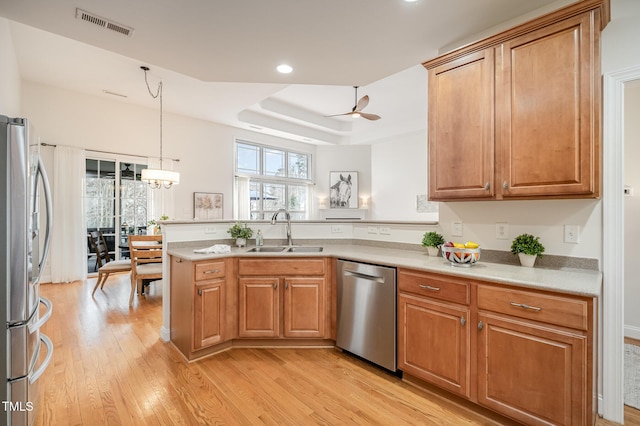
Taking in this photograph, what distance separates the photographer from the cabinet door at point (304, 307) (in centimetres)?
270

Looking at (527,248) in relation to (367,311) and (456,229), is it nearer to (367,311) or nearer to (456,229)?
(456,229)

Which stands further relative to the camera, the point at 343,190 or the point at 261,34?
the point at 343,190

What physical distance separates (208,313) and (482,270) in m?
2.15

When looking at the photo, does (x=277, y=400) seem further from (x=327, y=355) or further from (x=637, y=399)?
(x=637, y=399)

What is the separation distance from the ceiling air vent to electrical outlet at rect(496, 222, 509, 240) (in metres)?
3.08

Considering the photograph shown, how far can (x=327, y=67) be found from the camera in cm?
281

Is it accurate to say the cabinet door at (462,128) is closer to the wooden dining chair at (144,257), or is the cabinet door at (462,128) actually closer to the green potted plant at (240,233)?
the green potted plant at (240,233)

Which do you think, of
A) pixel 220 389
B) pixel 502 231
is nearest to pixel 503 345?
pixel 502 231

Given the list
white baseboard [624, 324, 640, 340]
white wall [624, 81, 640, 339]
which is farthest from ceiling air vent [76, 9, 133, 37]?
white baseboard [624, 324, 640, 340]

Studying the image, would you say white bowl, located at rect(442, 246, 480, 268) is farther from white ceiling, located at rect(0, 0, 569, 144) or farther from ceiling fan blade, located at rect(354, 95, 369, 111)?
ceiling fan blade, located at rect(354, 95, 369, 111)

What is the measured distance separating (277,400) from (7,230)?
1.78 m

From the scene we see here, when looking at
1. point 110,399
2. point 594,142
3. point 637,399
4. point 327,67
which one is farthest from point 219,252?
point 637,399

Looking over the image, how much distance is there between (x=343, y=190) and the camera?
8.69 meters

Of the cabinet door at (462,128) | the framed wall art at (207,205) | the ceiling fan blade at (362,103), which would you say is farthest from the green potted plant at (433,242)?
the framed wall art at (207,205)
